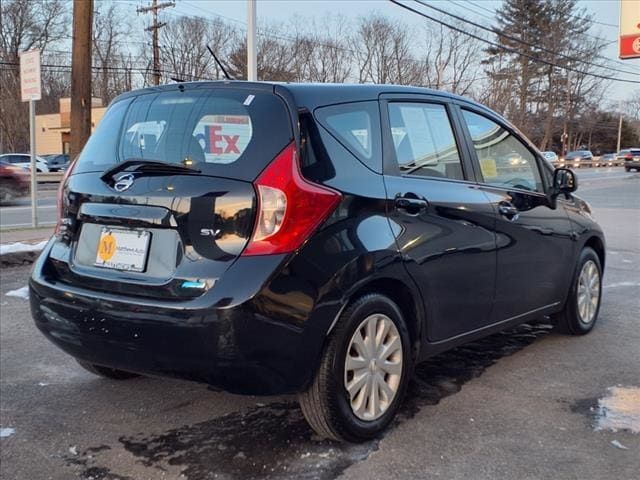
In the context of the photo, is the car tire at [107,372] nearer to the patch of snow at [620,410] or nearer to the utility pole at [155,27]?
the patch of snow at [620,410]

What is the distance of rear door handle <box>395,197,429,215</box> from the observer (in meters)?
3.39

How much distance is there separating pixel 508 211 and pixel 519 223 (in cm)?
16

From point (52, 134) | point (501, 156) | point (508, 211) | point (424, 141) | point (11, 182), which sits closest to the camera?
point (424, 141)

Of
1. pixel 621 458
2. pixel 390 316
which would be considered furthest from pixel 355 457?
pixel 621 458

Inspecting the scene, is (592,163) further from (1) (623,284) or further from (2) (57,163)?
(1) (623,284)

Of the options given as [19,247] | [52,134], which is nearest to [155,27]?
[52,134]

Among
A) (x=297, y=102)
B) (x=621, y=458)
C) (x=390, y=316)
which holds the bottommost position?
(x=621, y=458)

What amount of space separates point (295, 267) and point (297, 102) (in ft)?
2.59

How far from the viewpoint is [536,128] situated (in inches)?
2751

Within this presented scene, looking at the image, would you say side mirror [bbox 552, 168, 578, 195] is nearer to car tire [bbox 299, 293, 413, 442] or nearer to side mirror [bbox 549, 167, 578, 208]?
side mirror [bbox 549, 167, 578, 208]

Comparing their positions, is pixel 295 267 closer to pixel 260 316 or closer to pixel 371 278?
pixel 260 316

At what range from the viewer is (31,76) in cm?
1064

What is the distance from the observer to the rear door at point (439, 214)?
3.45 meters

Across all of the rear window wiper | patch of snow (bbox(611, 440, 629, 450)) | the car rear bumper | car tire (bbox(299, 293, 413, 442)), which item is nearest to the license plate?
the car rear bumper
